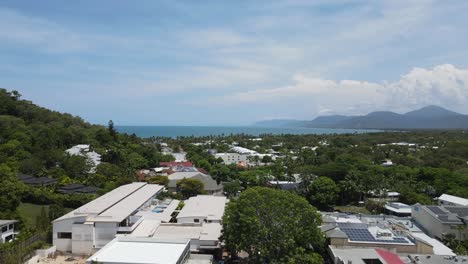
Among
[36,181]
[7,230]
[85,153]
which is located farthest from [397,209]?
[85,153]

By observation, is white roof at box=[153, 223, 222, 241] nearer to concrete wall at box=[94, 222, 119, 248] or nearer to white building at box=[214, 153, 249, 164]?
concrete wall at box=[94, 222, 119, 248]

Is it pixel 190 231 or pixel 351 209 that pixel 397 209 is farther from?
pixel 190 231

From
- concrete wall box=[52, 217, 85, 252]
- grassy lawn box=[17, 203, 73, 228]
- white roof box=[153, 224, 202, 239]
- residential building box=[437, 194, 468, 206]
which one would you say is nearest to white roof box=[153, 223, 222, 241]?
white roof box=[153, 224, 202, 239]

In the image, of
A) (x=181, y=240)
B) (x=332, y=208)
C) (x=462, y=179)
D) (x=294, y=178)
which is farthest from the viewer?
(x=294, y=178)

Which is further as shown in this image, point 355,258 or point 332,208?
point 332,208

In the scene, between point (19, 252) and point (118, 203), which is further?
point (118, 203)

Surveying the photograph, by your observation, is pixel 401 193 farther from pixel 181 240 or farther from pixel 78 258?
pixel 78 258

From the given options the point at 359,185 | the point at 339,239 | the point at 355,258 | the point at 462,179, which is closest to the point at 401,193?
the point at 359,185
